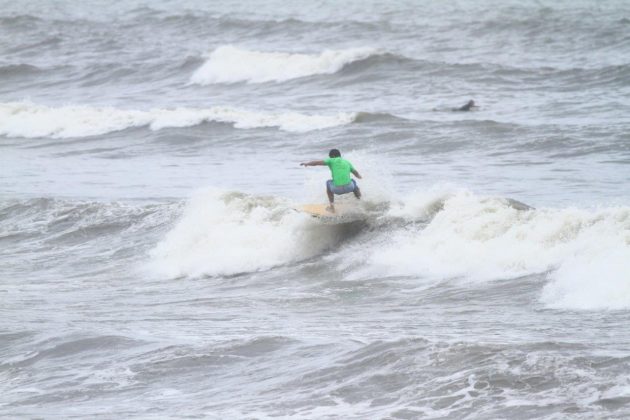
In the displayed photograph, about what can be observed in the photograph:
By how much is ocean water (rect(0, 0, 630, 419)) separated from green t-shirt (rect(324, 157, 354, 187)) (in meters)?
0.66

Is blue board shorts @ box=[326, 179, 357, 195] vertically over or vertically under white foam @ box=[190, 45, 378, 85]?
under

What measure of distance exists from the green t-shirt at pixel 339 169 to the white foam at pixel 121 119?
1178 cm

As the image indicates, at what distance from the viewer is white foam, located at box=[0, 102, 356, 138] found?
30.3 metres

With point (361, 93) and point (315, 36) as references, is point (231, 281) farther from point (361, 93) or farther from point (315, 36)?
point (315, 36)

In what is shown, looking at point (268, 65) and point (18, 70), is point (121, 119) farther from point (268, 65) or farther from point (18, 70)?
point (18, 70)

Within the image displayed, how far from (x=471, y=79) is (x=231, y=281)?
761 inches

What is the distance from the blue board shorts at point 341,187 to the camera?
57.7ft

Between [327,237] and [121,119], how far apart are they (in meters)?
16.6

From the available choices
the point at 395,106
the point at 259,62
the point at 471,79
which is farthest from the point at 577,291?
the point at 259,62

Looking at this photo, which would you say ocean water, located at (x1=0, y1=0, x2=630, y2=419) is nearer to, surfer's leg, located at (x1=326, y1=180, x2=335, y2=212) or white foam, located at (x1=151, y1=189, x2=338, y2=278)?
white foam, located at (x1=151, y1=189, x2=338, y2=278)

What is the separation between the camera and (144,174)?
2525cm

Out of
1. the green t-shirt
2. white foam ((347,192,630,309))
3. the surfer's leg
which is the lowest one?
white foam ((347,192,630,309))

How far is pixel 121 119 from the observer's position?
3306 cm

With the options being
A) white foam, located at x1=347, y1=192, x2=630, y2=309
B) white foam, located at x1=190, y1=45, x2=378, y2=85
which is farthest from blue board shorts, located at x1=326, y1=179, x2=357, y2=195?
white foam, located at x1=190, y1=45, x2=378, y2=85
